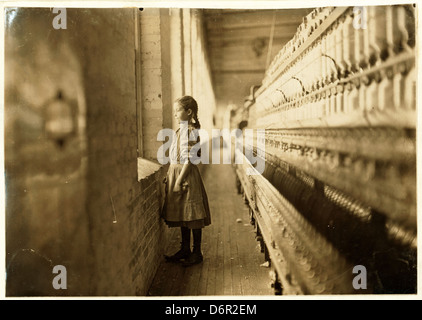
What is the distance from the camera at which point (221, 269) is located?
2342mm

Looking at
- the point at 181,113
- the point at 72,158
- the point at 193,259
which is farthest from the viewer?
the point at 193,259

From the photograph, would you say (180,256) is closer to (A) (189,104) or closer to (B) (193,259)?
(B) (193,259)

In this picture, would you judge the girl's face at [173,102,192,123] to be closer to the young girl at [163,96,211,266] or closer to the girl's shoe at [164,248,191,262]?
the young girl at [163,96,211,266]

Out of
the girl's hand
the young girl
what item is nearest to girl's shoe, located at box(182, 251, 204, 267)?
the young girl

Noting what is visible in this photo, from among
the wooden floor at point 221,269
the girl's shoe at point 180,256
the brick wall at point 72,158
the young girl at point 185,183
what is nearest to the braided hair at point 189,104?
the young girl at point 185,183

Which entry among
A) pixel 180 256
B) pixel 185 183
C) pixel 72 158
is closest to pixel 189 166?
pixel 185 183

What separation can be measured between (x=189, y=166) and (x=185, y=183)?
0.13m

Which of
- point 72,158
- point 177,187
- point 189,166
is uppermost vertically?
point 72,158

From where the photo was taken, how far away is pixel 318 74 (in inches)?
80.7

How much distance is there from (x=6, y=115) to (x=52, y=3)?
2.36 ft

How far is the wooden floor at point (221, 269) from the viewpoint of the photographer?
2133 mm
